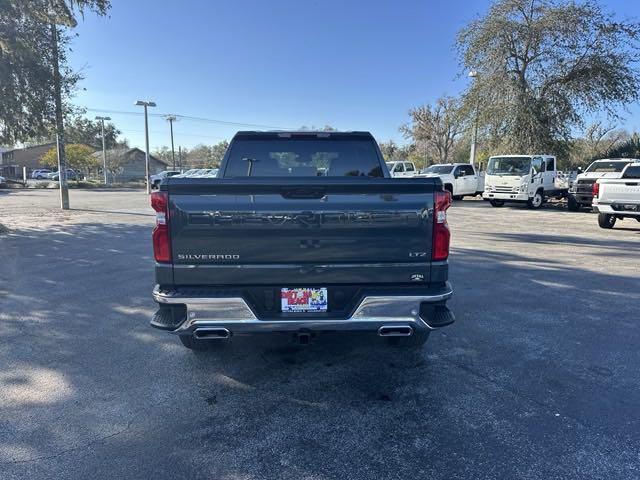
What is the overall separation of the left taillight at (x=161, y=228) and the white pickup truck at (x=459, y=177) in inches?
828

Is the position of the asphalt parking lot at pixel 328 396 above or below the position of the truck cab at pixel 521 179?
below

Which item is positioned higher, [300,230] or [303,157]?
[303,157]

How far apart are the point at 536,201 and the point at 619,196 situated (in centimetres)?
805

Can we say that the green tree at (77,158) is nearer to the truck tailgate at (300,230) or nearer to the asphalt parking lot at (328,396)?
the asphalt parking lot at (328,396)

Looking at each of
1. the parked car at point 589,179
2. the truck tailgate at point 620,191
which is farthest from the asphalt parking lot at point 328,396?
the parked car at point 589,179

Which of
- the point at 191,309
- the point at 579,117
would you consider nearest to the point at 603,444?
the point at 191,309

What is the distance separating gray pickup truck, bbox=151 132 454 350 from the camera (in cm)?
314

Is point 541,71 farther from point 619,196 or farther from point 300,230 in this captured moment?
point 300,230

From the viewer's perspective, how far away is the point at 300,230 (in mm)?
3178

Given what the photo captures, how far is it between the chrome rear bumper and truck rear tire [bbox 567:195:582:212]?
18286mm

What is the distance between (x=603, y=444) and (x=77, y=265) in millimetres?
8309

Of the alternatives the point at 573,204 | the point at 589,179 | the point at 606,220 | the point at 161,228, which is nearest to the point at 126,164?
the point at 573,204

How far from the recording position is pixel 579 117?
24.6 metres

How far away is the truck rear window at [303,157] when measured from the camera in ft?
15.8
